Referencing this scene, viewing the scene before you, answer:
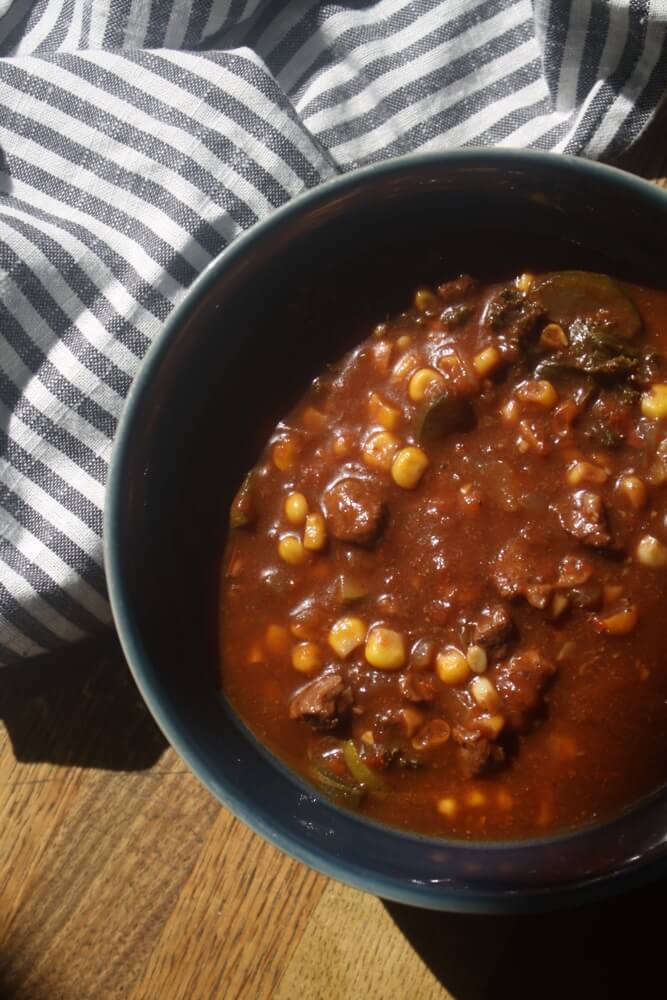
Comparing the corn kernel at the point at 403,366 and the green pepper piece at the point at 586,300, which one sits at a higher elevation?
the corn kernel at the point at 403,366

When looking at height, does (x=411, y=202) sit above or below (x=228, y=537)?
above

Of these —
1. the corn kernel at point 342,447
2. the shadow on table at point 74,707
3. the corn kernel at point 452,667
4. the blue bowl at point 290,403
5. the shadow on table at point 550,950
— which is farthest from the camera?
the shadow on table at point 74,707

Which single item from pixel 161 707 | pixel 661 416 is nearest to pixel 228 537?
pixel 161 707

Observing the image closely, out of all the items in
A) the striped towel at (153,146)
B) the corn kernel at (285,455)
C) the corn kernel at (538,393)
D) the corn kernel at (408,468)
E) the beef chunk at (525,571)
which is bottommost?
the beef chunk at (525,571)

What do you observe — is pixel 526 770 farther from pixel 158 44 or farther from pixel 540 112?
pixel 158 44

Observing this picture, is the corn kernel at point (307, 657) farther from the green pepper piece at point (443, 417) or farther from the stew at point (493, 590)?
the green pepper piece at point (443, 417)

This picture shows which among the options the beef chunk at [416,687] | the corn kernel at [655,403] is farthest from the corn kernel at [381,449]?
the corn kernel at [655,403]

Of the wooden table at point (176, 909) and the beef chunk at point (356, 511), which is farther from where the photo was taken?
the wooden table at point (176, 909)

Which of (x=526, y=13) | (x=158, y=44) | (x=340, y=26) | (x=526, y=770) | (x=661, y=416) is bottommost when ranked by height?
(x=526, y=770)

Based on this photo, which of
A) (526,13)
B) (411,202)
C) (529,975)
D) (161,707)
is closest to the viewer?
(161,707)
